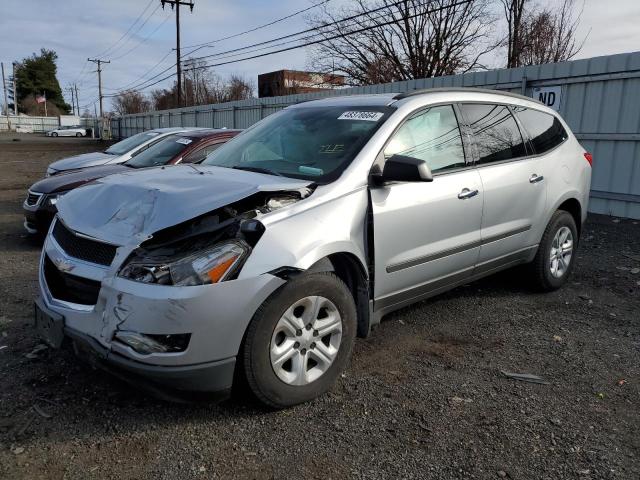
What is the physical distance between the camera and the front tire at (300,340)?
264 cm

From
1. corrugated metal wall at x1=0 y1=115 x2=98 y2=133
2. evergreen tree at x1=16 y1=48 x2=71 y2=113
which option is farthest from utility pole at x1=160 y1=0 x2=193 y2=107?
evergreen tree at x1=16 y1=48 x2=71 y2=113

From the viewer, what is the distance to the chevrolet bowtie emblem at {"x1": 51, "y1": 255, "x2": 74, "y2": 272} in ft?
9.14

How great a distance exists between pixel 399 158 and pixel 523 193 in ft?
5.69

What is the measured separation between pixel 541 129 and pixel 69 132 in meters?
72.4

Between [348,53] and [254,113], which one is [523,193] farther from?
[348,53]

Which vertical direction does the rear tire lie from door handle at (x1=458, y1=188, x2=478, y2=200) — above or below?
below

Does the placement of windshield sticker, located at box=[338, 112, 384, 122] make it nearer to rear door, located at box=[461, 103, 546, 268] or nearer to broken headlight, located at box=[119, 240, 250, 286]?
rear door, located at box=[461, 103, 546, 268]

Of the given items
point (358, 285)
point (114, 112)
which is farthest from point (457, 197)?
point (114, 112)

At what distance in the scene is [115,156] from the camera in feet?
29.0

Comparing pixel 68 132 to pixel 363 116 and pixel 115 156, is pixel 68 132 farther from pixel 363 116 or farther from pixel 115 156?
pixel 363 116

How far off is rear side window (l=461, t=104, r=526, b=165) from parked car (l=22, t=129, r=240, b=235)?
315 cm

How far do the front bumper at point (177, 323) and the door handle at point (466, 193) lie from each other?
5.72ft

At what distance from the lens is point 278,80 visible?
42.0 m

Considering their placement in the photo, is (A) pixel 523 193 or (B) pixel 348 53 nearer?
(A) pixel 523 193
